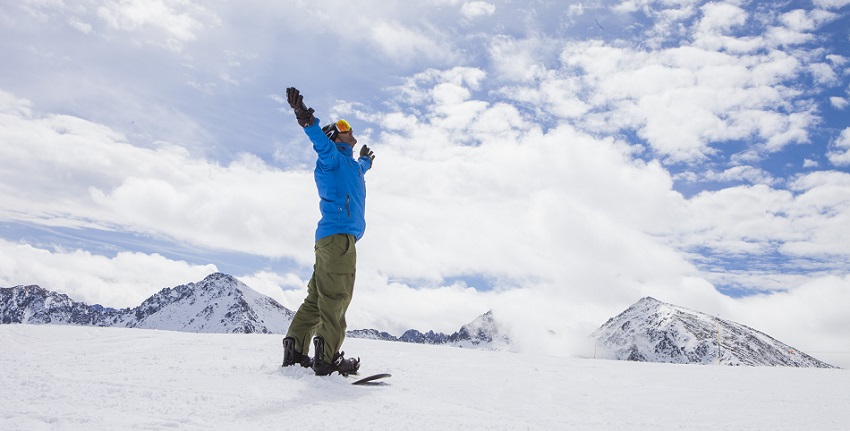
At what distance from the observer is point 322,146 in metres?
5.29

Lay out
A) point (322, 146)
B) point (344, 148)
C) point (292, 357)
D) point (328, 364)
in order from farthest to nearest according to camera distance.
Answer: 1. point (344, 148)
2. point (292, 357)
3. point (322, 146)
4. point (328, 364)

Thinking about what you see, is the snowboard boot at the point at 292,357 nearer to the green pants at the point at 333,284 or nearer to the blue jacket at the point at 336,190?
the green pants at the point at 333,284

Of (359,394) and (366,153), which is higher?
(366,153)

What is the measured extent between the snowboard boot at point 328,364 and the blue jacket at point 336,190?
3.59 feet

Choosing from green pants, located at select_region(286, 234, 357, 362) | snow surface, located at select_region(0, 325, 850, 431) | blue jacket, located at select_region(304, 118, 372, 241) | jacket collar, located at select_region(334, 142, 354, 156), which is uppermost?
jacket collar, located at select_region(334, 142, 354, 156)

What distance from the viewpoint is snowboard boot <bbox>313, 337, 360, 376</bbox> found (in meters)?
4.98

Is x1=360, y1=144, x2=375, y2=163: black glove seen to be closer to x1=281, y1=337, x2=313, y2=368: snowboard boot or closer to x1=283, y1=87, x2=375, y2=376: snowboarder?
x1=283, y1=87, x2=375, y2=376: snowboarder

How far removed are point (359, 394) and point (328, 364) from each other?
100 centimetres

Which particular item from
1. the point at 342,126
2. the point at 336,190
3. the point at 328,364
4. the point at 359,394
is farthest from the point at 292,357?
the point at 342,126

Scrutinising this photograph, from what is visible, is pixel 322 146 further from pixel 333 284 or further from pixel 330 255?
pixel 333 284

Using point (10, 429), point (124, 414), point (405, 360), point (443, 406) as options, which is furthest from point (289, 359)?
point (10, 429)

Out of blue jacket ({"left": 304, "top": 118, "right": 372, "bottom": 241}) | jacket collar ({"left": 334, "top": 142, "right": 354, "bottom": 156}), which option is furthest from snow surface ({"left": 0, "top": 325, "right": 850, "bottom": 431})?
jacket collar ({"left": 334, "top": 142, "right": 354, "bottom": 156})

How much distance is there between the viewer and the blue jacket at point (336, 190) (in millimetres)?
5355

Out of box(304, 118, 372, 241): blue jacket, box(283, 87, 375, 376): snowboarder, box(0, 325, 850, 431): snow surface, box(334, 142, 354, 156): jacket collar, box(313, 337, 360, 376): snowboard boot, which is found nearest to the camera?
box(0, 325, 850, 431): snow surface
